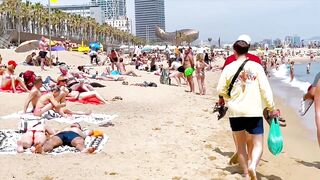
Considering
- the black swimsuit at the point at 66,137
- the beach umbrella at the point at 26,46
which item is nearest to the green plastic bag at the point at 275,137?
the black swimsuit at the point at 66,137

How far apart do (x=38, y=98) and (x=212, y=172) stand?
390 centimetres

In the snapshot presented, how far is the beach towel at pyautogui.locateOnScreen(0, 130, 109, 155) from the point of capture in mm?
6379

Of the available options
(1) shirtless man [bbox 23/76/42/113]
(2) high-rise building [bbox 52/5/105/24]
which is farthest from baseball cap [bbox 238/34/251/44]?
(2) high-rise building [bbox 52/5/105/24]

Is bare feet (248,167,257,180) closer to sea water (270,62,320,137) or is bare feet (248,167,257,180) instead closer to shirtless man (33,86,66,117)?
shirtless man (33,86,66,117)

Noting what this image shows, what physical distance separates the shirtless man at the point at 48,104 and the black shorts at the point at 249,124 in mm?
4212

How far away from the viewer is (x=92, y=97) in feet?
35.3

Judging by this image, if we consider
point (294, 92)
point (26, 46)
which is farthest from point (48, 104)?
point (26, 46)

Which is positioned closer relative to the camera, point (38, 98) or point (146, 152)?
point (146, 152)

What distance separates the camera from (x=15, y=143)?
266 inches

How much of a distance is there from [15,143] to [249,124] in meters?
3.67

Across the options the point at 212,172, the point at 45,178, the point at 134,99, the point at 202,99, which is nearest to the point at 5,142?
the point at 45,178

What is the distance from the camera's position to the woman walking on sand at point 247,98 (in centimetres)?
473

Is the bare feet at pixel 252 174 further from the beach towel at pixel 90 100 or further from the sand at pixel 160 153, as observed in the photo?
the beach towel at pixel 90 100

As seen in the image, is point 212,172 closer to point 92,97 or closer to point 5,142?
point 5,142
